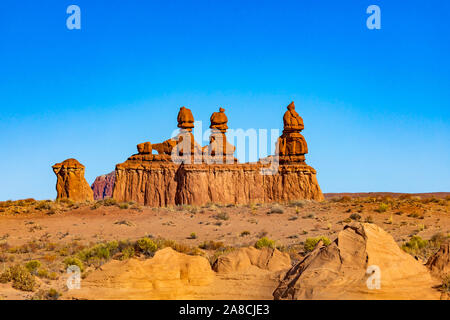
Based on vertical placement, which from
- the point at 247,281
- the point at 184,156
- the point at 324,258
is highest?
the point at 184,156

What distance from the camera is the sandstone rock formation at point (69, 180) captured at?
40000mm

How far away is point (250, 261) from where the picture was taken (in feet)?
41.1

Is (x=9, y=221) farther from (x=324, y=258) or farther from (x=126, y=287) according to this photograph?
(x=324, y=258)

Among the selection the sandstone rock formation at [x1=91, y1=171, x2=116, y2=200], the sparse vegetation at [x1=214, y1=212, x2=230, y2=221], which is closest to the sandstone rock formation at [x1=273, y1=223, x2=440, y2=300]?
the sparse vegetation at [x1=214, y1=212, x2=230, y2=221]

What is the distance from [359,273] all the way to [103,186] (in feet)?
392

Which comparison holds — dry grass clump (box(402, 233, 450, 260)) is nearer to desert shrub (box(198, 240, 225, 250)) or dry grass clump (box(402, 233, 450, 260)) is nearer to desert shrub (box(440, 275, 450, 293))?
desert shrub (box(198, 240, 225, 250))

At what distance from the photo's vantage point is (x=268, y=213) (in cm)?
3431

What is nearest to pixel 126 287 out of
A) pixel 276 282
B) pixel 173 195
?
pixel 276 282

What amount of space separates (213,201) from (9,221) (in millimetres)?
18230

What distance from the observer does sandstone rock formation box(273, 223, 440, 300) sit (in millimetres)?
8086

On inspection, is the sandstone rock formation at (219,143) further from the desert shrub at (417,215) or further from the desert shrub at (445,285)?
the desert shrub at (445,285)

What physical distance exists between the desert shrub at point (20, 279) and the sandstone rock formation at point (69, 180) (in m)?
27.6

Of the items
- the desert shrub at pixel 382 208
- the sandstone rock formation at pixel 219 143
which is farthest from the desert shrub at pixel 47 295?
the sandstone rock formation at pixel 219 143
